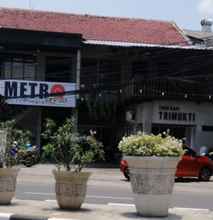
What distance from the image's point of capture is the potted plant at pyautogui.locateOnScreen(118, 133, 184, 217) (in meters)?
12.7

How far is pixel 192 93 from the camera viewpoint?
4200 centimetres

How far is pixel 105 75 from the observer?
4716cm

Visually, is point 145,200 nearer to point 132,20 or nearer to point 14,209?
point 14,209

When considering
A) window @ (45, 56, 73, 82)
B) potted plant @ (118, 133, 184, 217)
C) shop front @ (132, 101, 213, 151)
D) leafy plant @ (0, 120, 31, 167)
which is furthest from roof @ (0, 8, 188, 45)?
potted plant @ (118, 133, 184, 217)

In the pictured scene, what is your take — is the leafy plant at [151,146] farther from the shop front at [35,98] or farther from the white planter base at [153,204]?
the shop front at [35,98]

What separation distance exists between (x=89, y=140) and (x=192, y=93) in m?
28.5

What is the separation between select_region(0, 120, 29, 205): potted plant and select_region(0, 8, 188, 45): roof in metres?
30.8

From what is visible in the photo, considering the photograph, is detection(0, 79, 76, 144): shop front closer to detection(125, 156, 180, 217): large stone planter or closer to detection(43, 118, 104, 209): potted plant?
detection(43, 118, 104, 209): potted plant

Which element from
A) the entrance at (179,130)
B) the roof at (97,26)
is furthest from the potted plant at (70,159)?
the roof at (97,26)

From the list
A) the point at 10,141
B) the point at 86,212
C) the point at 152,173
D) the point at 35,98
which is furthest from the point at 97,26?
the point at 152,173

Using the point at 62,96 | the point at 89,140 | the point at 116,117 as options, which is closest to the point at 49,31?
the point at 62,96

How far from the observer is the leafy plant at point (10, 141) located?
14.3 metres

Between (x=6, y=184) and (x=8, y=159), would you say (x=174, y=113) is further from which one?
(x=6, y=184)

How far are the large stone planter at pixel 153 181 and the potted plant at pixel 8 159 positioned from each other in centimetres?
261
